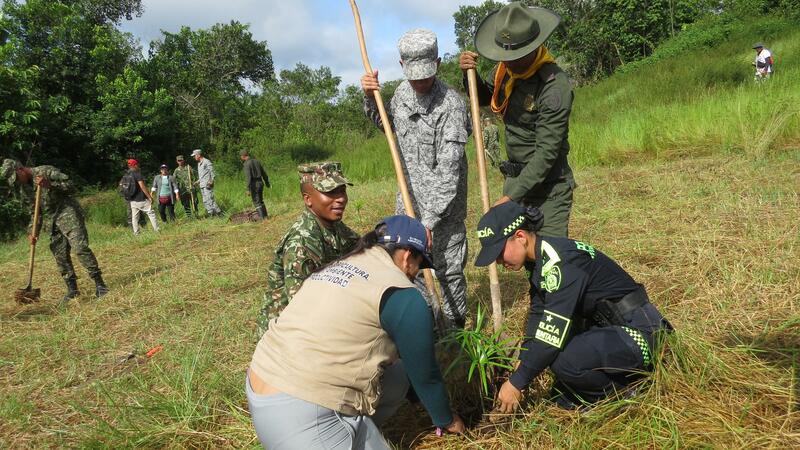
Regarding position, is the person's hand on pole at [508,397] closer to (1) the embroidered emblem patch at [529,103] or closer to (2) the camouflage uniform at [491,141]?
(1) the embroidered emblem patch at [529,103]

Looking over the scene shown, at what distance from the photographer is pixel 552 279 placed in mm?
2053

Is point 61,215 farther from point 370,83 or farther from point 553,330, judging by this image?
point 553,330

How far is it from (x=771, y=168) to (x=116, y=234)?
456 inches

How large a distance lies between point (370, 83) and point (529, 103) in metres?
0.88

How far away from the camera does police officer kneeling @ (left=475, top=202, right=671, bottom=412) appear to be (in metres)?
2.03

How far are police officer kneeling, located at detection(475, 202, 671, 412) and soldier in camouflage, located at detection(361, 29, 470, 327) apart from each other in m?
0.75

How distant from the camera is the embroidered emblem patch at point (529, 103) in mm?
2727

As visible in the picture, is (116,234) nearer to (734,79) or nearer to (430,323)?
(430,323)

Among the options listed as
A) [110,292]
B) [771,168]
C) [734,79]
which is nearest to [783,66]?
[734,79]

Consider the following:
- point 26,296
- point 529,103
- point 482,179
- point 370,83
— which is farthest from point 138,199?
point 529,103

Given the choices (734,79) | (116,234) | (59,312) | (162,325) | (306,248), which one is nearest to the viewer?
(306,248)

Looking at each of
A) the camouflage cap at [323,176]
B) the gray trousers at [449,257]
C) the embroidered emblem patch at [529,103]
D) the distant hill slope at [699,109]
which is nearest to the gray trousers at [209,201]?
the distant hill slope at [699,109]

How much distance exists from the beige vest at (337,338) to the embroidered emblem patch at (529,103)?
138cm

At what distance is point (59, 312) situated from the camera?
204 inches
